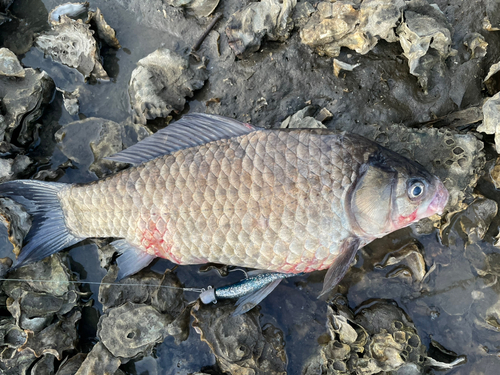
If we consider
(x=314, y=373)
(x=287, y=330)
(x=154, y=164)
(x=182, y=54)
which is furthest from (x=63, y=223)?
(x=314, y=373)

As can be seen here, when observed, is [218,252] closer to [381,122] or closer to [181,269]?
[181,269]

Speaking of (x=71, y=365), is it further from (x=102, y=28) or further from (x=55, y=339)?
(x=102, y=28)

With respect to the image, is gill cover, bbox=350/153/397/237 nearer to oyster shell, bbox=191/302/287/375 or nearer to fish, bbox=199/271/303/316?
fish, bbox=199/271/303/316

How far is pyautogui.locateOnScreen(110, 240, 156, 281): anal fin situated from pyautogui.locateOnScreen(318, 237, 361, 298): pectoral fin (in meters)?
1.63

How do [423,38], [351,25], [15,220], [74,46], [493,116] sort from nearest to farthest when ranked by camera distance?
[493,116] < [423,38] < [351,25] < [15,220] < [74,46]

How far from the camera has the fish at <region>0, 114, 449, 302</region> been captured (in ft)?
8.41

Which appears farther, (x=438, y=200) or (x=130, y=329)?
(x=130, y=329)

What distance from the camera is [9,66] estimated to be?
3.26 metres

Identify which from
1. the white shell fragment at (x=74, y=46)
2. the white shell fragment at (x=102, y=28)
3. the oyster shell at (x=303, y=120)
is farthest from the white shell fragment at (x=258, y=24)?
the white shell fragment at (x=74, y=46)

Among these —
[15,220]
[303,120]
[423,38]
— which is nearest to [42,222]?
[15,220]

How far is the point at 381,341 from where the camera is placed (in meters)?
2.80

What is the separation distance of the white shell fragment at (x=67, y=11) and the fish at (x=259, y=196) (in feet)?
6.16

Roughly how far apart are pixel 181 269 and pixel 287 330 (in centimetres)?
125

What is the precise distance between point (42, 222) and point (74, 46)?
1.88 metres
